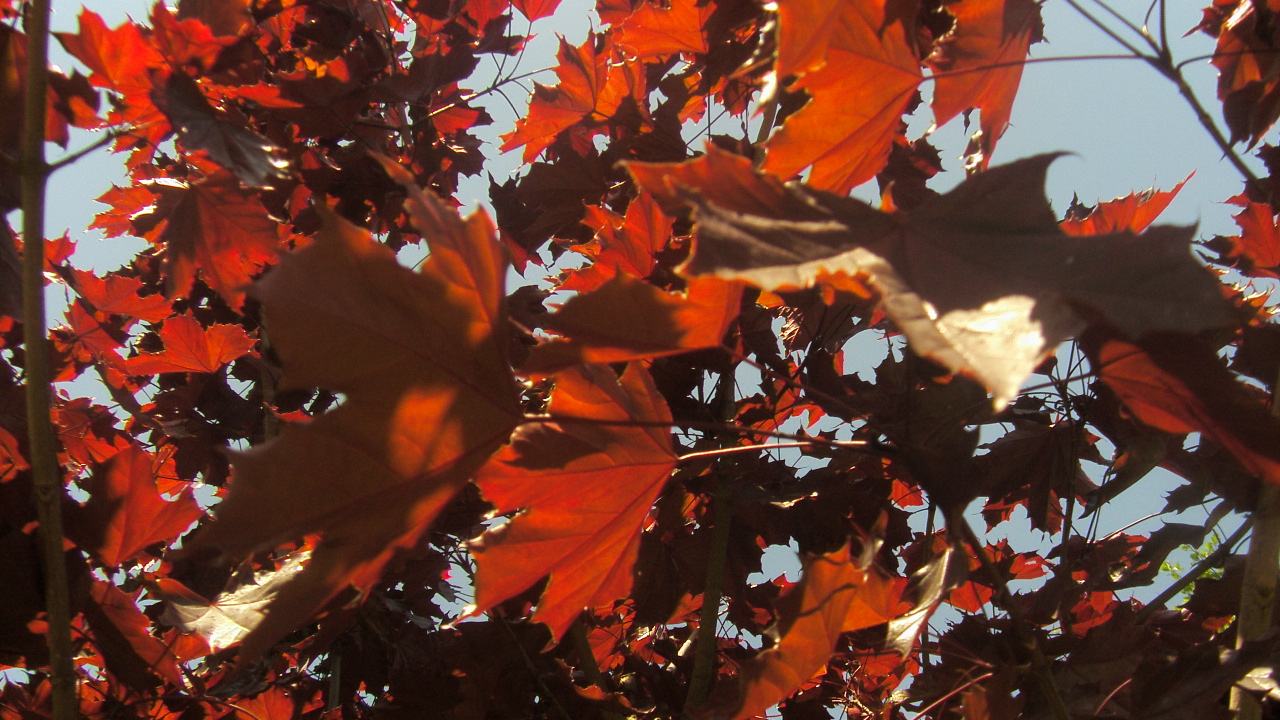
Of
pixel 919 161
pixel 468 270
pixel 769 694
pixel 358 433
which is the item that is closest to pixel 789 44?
pixel 468 270

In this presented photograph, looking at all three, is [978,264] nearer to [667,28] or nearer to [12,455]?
[12,455]

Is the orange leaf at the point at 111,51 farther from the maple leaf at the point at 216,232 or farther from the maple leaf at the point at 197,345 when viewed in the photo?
the maple leaf at the point at 197,345

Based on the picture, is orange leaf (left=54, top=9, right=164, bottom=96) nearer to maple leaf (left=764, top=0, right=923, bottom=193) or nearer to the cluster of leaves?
the cluster of leaves

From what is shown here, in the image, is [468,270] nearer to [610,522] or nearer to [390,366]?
[390,366]

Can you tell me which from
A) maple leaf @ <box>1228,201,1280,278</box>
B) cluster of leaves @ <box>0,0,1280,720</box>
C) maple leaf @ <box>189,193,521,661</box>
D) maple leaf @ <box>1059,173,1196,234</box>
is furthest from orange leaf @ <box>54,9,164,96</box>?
maple leaf @ <box>1228,201,1280,278</box>

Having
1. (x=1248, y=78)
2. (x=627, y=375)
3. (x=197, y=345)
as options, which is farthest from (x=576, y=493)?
(x=197, y=345)

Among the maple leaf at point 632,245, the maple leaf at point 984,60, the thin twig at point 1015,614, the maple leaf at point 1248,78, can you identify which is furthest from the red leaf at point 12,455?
the maple leaf at point 1248,78
